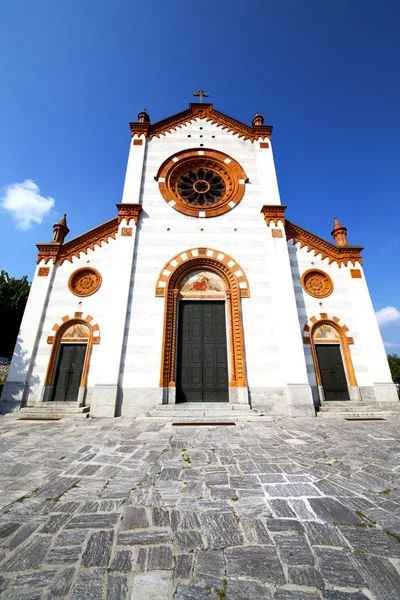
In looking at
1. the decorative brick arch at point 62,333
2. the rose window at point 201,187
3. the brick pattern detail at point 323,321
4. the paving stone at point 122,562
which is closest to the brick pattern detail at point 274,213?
the rose window at point 201,187

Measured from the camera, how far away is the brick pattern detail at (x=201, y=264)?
10812 millimetres

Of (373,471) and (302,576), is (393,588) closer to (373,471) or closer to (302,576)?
(302,576)

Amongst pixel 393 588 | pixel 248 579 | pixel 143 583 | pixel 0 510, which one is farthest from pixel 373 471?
pixel 0 510

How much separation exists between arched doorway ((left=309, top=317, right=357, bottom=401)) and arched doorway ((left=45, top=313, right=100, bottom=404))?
9.88m

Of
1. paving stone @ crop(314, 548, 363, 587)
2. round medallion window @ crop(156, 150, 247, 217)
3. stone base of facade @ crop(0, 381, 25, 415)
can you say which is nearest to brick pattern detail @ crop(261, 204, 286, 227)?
round medallion window @ crop(156, 150, 247, 217)

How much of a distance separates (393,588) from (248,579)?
3.63 ft

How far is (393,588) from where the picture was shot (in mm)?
1837

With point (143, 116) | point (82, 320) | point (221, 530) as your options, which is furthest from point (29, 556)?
point (143, 116)

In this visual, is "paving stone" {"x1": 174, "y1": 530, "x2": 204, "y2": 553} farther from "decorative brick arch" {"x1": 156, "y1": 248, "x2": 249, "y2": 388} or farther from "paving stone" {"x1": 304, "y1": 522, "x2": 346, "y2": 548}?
"decorative brick arch" {"x1": 156, "y1": 248, "x2": 249, "y2": 388}

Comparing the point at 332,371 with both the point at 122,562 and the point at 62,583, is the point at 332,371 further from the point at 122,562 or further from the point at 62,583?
the point at 62,583

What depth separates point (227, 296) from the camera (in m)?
11.0

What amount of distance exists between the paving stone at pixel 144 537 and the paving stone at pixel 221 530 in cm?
42

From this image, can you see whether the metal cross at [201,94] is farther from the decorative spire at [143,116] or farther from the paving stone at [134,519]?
the paving stone at [134,519]

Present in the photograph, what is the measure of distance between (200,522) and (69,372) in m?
9.60
